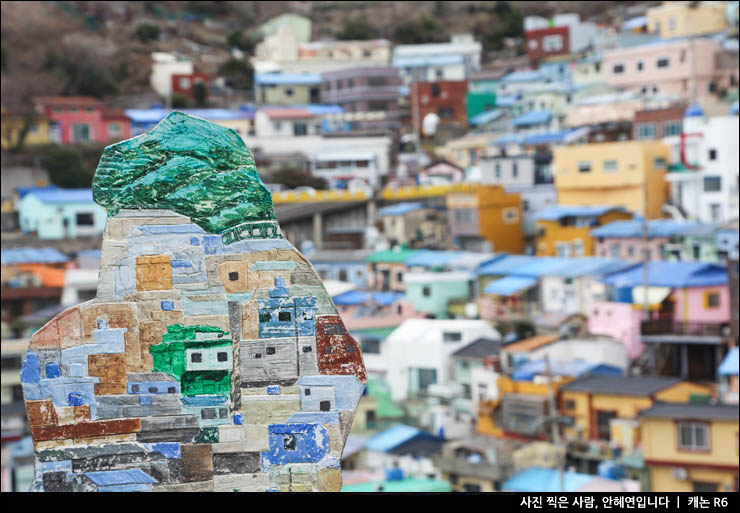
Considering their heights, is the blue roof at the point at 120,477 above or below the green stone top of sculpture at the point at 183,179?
below

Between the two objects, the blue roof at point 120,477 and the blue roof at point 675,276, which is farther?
the blue roof at point 675,276

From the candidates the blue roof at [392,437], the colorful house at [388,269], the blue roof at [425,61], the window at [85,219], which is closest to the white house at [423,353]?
the blue roof at [392,437]

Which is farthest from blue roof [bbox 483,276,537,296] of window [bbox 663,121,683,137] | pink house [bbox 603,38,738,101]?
pink house [bbox 603,38,738,101]

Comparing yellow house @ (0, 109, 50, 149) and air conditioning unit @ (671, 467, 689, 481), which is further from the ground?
yellow house @ (0, 109, 50, 149)

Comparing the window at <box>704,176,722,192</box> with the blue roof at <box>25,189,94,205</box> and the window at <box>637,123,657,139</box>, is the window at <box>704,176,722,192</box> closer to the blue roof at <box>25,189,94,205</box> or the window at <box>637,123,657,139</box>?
the window at <box>637,123,657,139</box>

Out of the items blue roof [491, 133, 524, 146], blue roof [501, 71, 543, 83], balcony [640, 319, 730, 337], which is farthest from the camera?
blue roof [501, 71, 543, 83]

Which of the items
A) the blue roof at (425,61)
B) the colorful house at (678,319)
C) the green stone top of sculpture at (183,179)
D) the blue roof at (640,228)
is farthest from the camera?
the blue roof at (425,61)

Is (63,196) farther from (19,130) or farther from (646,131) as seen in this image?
(646,131)

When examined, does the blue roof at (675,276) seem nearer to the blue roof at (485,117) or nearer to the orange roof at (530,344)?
the orange roof at (530,344)
